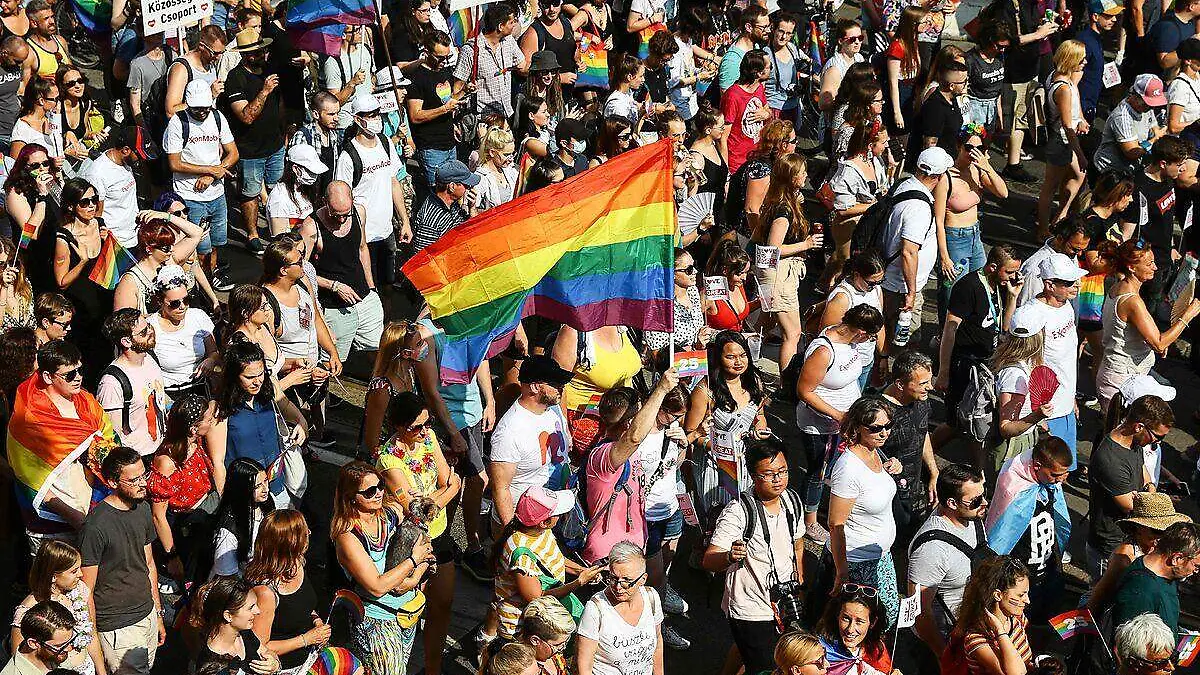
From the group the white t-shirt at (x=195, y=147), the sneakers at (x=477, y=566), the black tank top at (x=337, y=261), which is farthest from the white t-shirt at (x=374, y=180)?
the sneakers at (x=477, y=566)

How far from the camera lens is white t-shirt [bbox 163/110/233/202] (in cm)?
1027

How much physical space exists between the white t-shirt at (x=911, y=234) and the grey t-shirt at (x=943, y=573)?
10.4ft

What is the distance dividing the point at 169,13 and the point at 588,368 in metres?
4.94

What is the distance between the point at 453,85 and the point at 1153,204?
17.4 ft

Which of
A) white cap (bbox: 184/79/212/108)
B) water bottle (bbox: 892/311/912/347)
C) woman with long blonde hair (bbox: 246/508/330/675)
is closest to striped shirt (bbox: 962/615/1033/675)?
woman with long blonde hair (bbox: 246/508/330/675)

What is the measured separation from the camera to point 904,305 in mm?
9961

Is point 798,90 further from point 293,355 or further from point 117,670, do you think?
point 117,670

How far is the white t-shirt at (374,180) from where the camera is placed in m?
9.95

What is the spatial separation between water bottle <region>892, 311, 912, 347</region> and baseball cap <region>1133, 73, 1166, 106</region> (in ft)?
10.6

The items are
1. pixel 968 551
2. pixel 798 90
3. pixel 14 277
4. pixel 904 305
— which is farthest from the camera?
pixel 798 90

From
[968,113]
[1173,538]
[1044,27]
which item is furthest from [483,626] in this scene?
[1044,27]

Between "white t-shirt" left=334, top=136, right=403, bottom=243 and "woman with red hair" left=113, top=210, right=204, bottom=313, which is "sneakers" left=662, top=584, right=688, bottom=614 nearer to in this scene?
"woman with red hair" left=113, top=210, right=204, bottom=313

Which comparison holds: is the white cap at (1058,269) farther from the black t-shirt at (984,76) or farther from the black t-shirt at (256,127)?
the black t-shirt at (256,127)

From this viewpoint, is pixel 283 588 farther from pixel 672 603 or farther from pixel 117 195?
pixel 117 195
